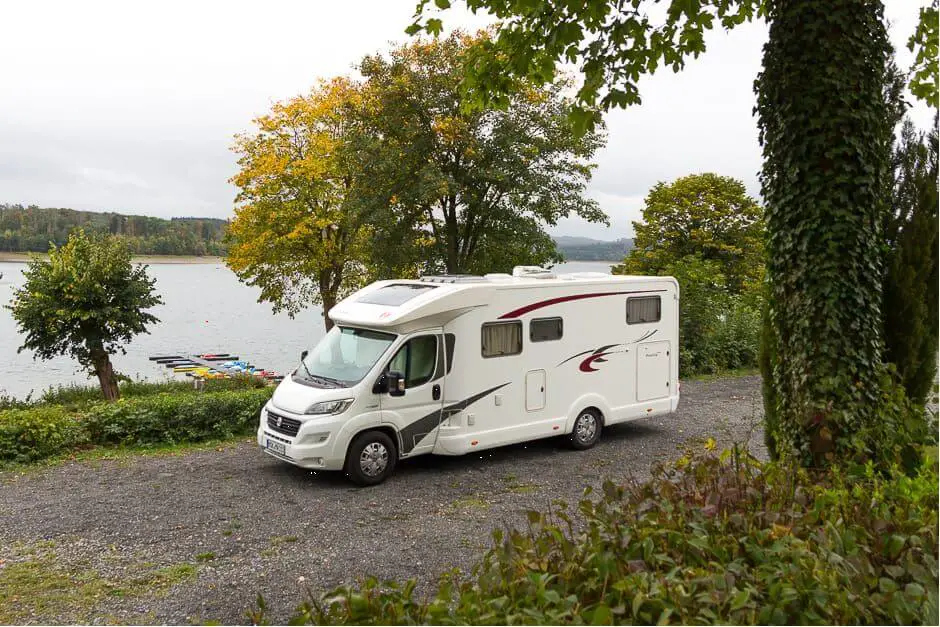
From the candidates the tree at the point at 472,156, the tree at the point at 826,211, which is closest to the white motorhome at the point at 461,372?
the tree at the point at 826,211

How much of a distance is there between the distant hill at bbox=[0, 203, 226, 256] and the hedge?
10.7 m

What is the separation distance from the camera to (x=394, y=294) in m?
9.77

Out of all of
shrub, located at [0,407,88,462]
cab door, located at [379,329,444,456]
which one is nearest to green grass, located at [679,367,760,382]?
cab door, located at [379,329,444,456]

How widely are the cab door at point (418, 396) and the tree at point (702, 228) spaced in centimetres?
2637

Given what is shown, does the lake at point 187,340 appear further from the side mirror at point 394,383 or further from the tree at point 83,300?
the side mirror at point 394,383

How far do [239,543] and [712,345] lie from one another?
13.7 metres

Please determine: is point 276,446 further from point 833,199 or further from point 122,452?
point 833,199

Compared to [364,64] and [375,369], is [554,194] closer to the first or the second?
[364,64]

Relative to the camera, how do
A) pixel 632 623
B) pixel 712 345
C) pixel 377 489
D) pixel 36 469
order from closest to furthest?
1. pixel 632 623
2. pixel 377 489
3. pixel 36 469
4. pixel 712 345

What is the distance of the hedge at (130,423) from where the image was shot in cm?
1025

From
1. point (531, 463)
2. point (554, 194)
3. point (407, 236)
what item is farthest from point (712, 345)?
Result: point (531, 463)

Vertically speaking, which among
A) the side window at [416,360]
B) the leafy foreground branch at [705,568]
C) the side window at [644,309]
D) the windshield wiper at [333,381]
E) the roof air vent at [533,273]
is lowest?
the leafy foreground branch at [705,568]

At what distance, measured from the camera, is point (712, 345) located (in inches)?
722

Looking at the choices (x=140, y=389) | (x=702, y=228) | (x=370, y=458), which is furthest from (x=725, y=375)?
(x=702, y=228)
